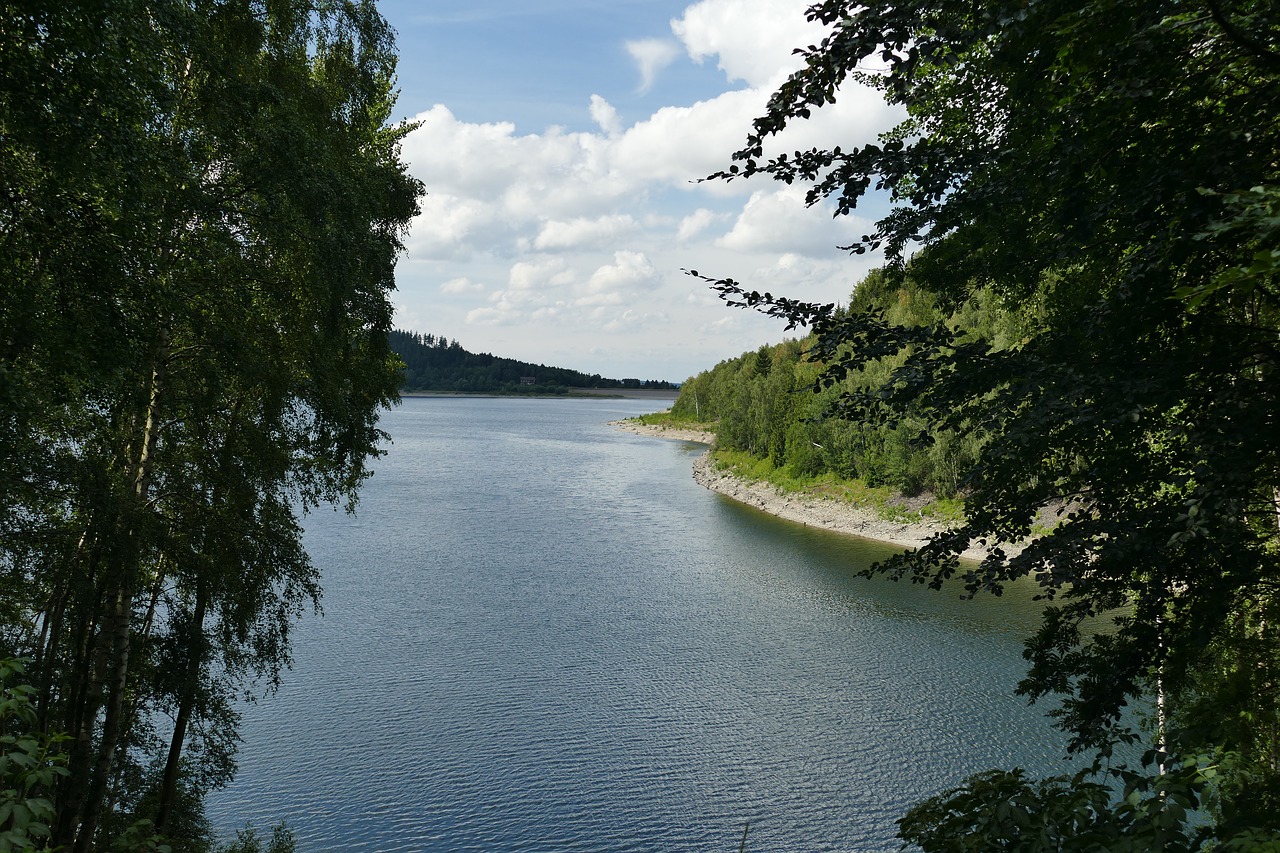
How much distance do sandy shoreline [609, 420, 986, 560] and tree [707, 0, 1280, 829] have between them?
A: 29.6m

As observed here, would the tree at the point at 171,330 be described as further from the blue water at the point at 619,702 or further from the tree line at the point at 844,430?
the tree line at the point at 844,430

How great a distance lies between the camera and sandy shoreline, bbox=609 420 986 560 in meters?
43.9

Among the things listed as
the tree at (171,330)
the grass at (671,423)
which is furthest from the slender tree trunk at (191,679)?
the grass at (671,423)

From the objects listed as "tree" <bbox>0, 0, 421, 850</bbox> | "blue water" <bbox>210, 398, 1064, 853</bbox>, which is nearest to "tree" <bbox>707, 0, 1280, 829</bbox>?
"tree" <bbox>0, 0, 421, 850</bbox>

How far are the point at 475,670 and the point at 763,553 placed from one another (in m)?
20.4

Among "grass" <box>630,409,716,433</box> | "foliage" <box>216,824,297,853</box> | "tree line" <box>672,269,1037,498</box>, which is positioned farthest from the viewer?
"grass" <box>630,409,716,433</box>

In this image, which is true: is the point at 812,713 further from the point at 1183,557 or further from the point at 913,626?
the point at 1183,557

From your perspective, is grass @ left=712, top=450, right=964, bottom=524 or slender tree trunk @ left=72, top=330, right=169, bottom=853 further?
grass @ left=712, top=450, right=964, bottom=524

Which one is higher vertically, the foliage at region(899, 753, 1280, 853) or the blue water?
the foliage at region(899, 753, 1280, 853)

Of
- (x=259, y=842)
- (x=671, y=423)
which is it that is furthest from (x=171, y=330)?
(x=671, y=423)

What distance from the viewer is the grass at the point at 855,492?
44281mm

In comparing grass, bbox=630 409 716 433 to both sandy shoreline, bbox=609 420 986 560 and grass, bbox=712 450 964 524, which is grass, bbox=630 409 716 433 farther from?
grass, bbox=712 450 964 524

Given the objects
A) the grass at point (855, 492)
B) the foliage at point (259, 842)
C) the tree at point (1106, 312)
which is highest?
the tree at point (1106, 312)

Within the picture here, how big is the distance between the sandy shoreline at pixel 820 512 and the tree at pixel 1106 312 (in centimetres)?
2959
